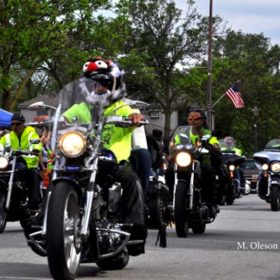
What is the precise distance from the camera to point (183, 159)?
1376 centimetres

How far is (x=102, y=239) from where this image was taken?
864cm

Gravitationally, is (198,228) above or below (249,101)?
below

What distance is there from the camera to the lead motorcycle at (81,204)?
7.86m

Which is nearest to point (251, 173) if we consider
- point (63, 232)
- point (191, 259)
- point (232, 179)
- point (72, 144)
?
point (232, 179)

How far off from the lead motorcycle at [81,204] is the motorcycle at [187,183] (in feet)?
15.4

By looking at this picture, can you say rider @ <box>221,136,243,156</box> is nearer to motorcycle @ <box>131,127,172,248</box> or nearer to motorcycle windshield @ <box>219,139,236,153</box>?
motorcycle windshield @ <box>219,139,236,153</box>

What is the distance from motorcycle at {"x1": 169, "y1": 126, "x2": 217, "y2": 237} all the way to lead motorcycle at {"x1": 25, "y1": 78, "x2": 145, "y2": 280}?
4692 millimetres

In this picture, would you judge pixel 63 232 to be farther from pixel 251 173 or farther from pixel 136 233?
pixel 251 173

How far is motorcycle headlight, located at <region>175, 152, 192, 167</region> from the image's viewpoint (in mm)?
13719

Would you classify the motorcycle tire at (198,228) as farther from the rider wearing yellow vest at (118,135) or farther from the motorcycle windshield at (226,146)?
the motorcycle windshield at (226,146)

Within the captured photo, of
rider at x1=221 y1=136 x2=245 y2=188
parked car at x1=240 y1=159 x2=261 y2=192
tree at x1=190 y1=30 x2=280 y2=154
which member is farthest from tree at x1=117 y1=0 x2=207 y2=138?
rider at x1=221 y1=136 x2=245 y2=188

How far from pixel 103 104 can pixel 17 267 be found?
6.34ft

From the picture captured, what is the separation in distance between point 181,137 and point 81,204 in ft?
19.4

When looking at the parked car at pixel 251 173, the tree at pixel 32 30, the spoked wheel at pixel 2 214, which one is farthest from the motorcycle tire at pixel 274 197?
the parked car at pixel 251 173
